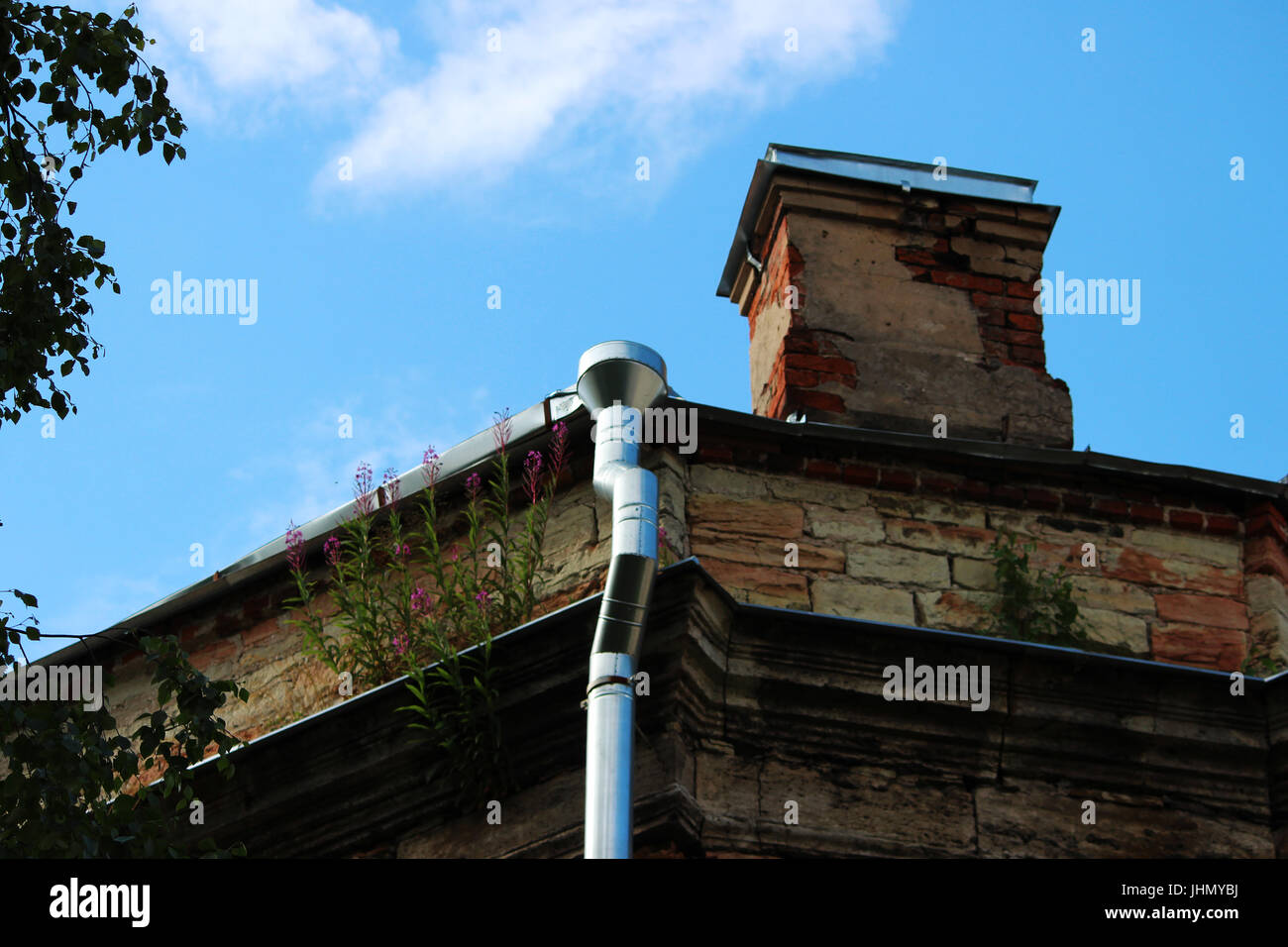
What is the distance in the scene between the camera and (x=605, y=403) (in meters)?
5.67

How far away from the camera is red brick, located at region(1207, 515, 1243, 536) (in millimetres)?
6578

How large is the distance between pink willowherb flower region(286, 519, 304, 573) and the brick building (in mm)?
58

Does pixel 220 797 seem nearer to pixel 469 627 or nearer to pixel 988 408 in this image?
pixel 469 627

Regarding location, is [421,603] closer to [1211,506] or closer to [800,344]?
[800,344]

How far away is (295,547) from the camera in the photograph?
21.5ft

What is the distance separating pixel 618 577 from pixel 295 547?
1678 mm

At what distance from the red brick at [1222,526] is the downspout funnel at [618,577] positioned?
2221 mm

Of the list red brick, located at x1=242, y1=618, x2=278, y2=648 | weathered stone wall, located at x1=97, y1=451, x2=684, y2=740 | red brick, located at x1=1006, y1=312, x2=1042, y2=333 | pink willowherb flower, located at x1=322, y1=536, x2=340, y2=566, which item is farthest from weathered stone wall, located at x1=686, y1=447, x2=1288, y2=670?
red brick, located at x1=242, y1=618, x2=278, y2=648

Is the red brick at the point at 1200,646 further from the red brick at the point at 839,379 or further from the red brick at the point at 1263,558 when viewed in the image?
the red brick at the point at 839,379

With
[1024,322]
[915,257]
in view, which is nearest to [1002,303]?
[1024,322]
